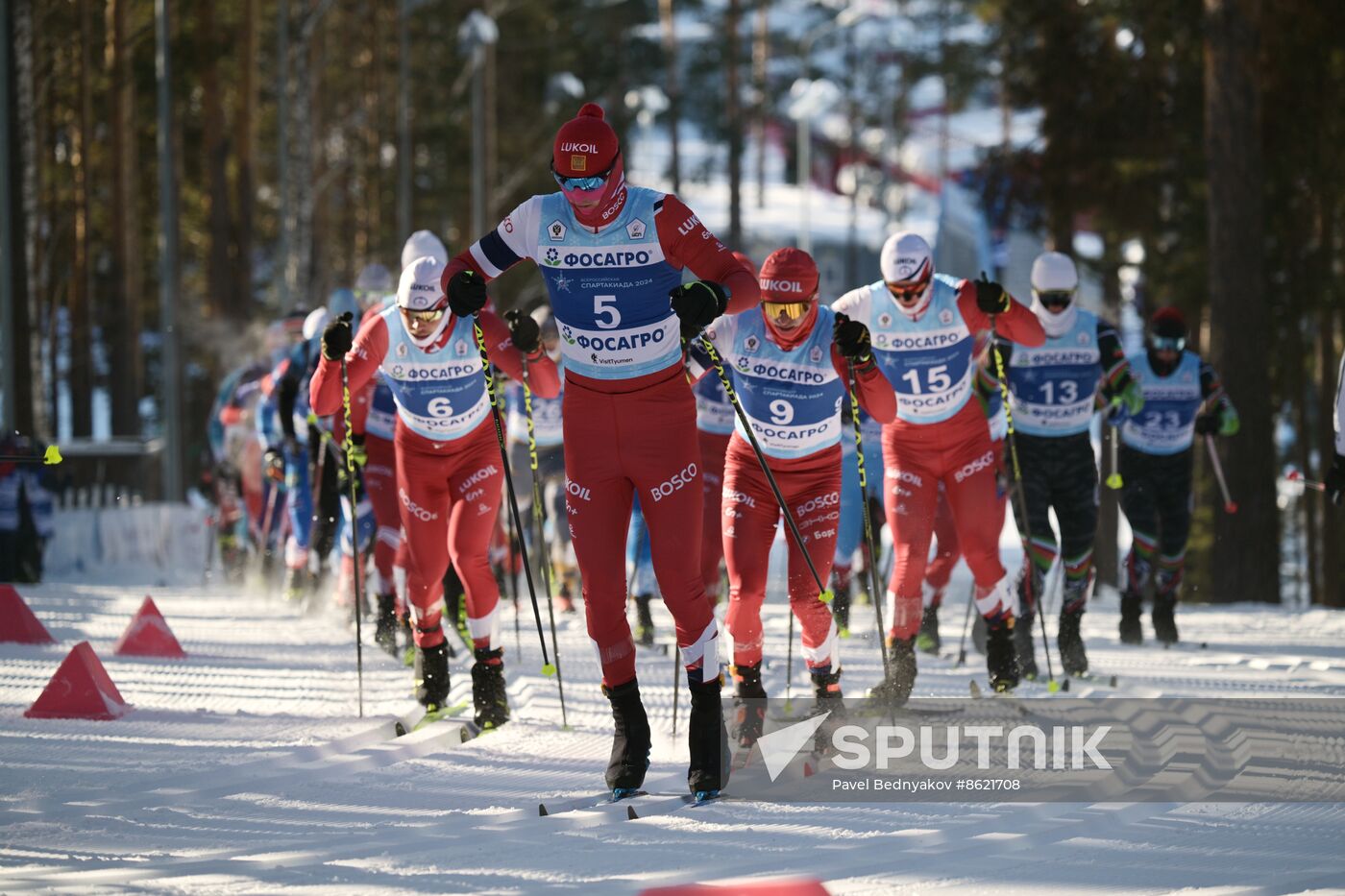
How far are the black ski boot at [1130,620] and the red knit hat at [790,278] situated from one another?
5.54 m

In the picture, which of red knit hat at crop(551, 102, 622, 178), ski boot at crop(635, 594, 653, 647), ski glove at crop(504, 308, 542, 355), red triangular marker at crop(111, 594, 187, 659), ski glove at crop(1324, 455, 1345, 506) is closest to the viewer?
red knit hat at crop(551, 102, 622, 178)

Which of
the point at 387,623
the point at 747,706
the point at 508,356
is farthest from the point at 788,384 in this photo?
the point at 387,623

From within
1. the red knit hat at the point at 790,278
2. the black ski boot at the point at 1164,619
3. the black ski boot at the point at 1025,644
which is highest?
the red knit hat at the point at 790,278

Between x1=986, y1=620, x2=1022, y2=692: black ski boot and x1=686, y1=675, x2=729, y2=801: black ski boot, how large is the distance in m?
2.94

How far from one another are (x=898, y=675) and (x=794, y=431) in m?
1.41

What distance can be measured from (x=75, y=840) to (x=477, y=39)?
23.6 metres

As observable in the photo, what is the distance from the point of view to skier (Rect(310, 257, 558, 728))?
28.3ft

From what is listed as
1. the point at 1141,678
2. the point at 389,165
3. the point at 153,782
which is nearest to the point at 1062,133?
the point at 1141,678

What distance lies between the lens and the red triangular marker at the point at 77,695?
8.52 meters

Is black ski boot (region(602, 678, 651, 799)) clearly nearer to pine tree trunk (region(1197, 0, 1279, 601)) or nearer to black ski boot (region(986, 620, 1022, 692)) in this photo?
black ski boot (region(986, 620, 1022, 692))

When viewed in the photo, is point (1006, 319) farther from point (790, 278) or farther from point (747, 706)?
point (747, 706)

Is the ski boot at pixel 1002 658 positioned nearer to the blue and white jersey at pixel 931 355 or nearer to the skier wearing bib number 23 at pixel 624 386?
the blue and white jersey at pixel 931 355

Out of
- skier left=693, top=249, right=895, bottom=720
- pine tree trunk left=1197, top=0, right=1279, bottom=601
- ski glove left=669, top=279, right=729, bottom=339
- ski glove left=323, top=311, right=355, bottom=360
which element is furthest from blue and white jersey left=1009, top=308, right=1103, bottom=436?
pine tree trunk left=1197, top=0, right=1279, bottom=601

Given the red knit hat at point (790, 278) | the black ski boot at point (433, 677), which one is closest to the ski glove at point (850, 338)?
the red knit hat at point (790, 278)
